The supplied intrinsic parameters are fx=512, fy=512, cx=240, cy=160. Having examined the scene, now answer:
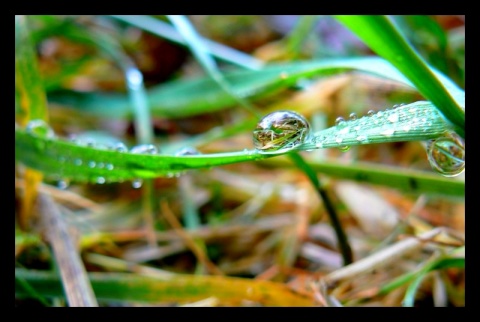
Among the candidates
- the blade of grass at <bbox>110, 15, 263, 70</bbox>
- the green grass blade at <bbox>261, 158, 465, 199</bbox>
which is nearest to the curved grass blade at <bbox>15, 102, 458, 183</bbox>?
the green grass blade at <bbox>261, 158, 465, 199</bbox>

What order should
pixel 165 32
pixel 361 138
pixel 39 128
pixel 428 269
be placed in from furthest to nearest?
pixel 165 32, pixel 39 128, pixel 428 269, pixel 361 138

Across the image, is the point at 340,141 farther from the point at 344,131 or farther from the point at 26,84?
the point at 26,84

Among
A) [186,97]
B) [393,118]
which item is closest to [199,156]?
[393,118]

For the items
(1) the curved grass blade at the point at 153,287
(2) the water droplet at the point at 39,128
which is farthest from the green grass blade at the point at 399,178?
(2) the water droplet at the point at 39,128

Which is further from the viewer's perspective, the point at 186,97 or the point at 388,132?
the point at 186,97

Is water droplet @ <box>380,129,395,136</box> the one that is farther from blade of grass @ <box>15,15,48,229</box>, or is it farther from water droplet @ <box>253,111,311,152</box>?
blade of grass @ <box>15,15,48,229</box>

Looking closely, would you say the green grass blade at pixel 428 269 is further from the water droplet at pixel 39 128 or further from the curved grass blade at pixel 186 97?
the water droplet at pixel 39 128

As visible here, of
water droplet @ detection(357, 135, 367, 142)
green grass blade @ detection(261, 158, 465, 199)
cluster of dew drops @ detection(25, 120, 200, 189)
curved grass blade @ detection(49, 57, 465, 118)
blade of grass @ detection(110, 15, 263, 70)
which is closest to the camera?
water droplet @ detection(357, 135, 367, 142)
